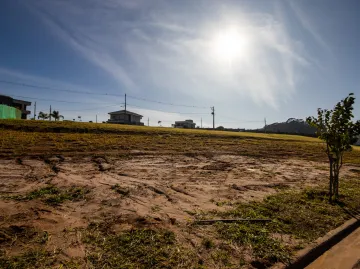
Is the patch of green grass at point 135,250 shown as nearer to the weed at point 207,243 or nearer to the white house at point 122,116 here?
the weed at point 207,243

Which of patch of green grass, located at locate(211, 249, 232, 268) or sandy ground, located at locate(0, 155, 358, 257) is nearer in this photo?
patch of green grass, located at locate(211, 249, 232, 268)

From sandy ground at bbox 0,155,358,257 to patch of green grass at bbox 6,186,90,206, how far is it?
0.20 meters

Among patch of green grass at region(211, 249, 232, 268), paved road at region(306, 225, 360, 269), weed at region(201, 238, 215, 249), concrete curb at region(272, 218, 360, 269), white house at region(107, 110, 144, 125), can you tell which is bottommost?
paved road at region(306, 225, 360, 269)

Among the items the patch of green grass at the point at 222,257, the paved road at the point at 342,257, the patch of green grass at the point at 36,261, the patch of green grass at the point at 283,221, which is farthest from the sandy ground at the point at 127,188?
the paved road at the point at 342,257

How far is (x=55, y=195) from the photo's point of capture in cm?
540

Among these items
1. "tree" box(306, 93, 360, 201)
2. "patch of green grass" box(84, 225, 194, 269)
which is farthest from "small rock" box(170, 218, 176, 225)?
"tree" box(306, 93, 360, 201)

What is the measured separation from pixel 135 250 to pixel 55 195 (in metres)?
3.19

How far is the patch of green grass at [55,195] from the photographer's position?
5.06 m

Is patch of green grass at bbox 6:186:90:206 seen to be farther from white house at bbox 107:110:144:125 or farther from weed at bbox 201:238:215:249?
white house at bbox 107:110:144:125

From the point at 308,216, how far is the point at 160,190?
3786 millimetres

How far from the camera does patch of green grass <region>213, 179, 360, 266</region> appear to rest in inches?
142

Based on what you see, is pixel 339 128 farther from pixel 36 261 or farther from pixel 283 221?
pixel 36 261

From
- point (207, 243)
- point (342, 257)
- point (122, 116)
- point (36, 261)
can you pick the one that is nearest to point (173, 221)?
point (207, 243)

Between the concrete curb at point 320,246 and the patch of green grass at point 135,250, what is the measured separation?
1.44 m
